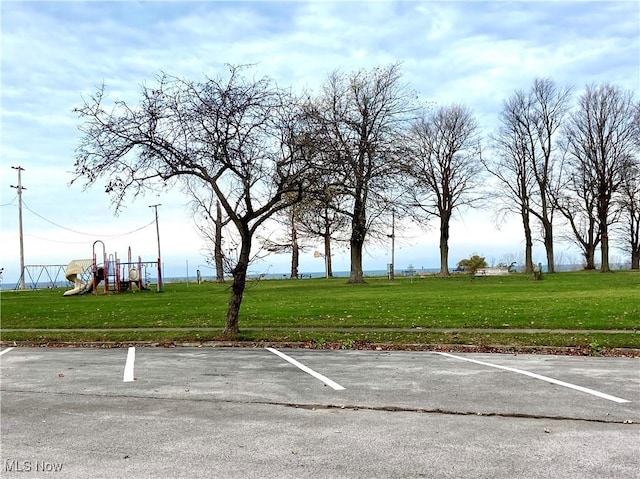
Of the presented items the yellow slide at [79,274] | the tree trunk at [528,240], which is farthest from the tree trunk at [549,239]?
the yellow slide at [79,274]

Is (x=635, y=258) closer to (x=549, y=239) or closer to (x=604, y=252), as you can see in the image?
(x=549, y=239)

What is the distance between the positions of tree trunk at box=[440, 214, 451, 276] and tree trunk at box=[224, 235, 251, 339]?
38.8 m

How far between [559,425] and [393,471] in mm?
2250

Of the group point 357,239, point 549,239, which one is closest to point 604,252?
point 549,239

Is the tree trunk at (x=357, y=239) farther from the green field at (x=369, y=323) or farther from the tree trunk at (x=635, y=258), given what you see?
the tree trunk at (x=635, y=258)

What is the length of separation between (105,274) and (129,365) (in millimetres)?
30357

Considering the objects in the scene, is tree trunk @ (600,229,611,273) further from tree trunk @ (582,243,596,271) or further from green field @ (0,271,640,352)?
green field @ (0,271,640,352)

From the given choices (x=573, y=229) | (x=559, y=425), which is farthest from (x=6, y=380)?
(x=573, y=229)

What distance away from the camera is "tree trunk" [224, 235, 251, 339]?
1320 centimetres

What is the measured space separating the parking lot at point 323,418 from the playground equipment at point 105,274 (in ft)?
Result: 97.7

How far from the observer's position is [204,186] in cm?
1427

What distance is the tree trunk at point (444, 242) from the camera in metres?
50.3

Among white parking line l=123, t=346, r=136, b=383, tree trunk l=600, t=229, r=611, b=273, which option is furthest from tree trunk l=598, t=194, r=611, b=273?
white parking line l=123, t=346, r=136, b=383

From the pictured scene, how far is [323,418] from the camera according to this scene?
628cm
